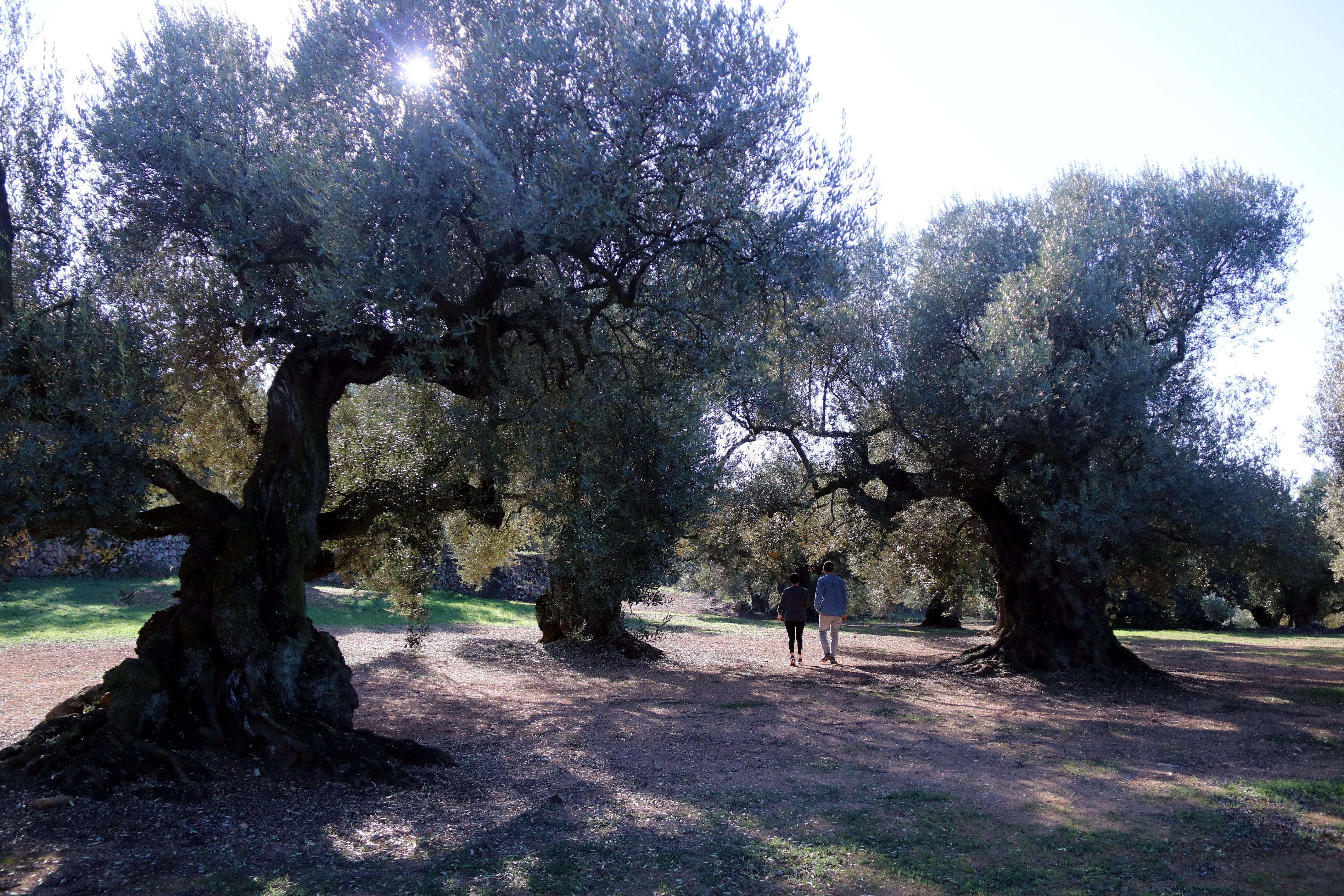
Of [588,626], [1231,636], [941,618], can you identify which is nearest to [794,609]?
[588,626]

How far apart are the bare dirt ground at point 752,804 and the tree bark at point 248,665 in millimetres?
325

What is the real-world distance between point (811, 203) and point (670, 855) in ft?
21.7

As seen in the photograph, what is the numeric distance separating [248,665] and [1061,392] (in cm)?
1101

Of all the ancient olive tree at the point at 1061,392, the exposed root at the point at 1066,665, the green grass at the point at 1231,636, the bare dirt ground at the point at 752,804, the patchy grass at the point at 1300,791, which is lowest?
the green grass at the point at 1231,636

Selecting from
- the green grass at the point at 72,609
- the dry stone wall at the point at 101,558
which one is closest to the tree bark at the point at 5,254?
the dry stone wall at the point at 101,558

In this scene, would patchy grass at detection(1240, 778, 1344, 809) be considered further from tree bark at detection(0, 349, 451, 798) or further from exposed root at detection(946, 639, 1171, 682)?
tree bark at detection(0, 349, 451, 798)

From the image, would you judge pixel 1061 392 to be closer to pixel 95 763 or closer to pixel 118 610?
pixel 95 763

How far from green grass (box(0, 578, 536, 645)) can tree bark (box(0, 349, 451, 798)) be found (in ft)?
23.9

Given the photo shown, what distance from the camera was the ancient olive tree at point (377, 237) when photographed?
738 cm

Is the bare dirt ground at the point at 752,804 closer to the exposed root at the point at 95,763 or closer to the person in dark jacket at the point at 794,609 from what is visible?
the exposed root at the point at 95,763

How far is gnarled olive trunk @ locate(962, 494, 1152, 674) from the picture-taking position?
14.1 meters

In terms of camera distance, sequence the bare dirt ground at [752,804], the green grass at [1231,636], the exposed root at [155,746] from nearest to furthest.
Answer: the bare dirt ground at [752,804]
the exposed root at [155,746]
the green grass at [1231,636]

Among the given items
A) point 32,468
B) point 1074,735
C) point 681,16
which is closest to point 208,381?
point 32,468

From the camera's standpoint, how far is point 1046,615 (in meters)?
14.5
